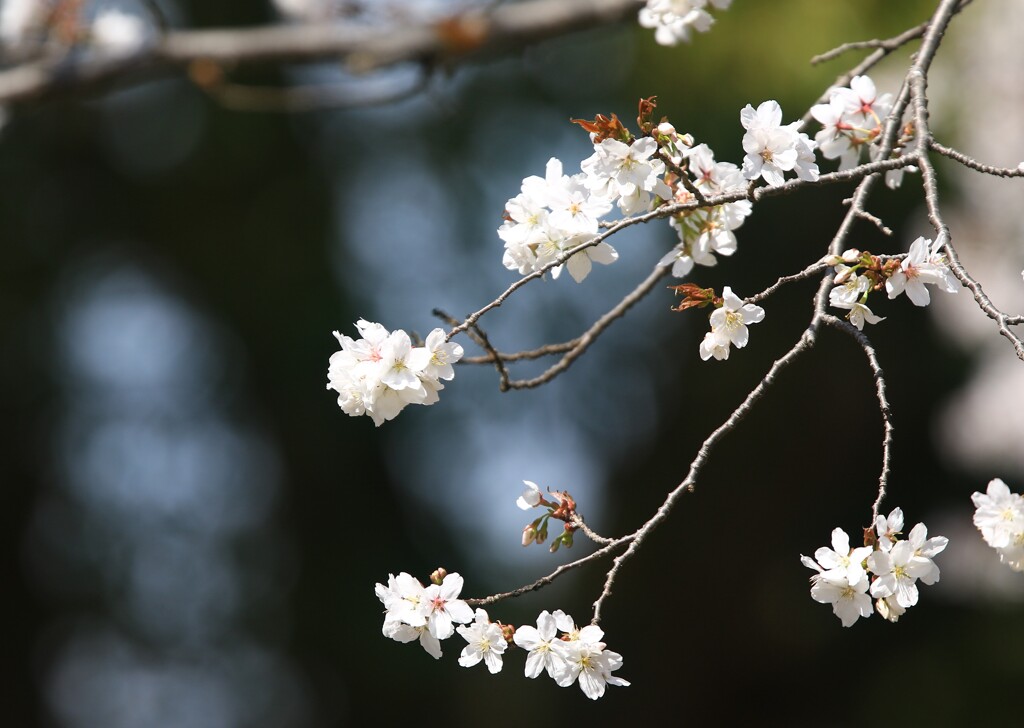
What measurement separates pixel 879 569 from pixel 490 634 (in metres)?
0.35

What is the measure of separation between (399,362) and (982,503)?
1.67 ft

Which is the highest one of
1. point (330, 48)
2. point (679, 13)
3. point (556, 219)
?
point (330, 48)

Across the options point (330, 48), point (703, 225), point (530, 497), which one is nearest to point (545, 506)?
point (530, 497)

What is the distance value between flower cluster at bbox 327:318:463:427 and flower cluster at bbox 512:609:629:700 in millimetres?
228

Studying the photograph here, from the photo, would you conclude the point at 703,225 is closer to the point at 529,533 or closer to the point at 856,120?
the point at 856,120

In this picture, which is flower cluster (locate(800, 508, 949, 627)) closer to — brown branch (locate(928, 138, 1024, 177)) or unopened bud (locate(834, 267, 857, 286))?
unopened bud (locate(834, 267, 857, 286))

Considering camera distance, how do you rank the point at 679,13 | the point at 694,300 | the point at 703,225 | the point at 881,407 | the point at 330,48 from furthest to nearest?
the point at 330,48 → the point at 679,13 → the point at 703,225 → the point at 694,300 → the point at 881,407

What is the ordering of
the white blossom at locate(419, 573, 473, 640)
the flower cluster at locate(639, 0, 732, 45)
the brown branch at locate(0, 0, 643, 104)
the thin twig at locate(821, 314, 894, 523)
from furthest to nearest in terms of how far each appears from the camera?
the brown branch at locate(0, 0, 643, 104) < the flower cluster at locate(639, 0, 732, 45) < the white blossom at locate(419, 573, 473, 640) < the thin twig at locate(821, 314, 894, 523)

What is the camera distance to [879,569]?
820 millimetres

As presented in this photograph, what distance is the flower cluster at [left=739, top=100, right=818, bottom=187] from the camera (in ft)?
2.69

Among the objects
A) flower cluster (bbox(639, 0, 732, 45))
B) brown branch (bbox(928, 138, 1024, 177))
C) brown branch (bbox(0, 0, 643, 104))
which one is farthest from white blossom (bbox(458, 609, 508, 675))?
brown branch (bbox(0, 0, 643, 104))

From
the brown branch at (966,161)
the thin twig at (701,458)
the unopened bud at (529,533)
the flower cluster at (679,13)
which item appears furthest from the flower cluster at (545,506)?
the flower cluster at (679,13)

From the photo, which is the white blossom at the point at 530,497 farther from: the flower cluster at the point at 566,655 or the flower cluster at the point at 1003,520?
the flower cluster at the point at 1003,520

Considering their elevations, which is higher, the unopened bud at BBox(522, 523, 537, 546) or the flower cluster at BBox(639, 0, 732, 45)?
the flower cluster at BBox(639, 0, 732, 45)
